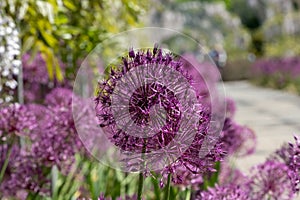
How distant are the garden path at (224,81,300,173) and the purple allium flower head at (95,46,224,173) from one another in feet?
11.0

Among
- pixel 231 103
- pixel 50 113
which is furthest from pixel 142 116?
pixel 231 103

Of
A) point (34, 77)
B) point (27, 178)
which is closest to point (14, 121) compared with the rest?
point (27, 178)

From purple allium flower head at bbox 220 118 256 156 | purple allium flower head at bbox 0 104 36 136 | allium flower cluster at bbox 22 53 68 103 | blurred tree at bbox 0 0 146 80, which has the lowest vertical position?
purple allium flower head at bbox 220 118 256 156

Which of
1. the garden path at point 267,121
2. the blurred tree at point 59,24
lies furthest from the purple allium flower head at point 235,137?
the garden path at point 267,121

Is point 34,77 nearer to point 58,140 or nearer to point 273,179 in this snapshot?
point 58,140

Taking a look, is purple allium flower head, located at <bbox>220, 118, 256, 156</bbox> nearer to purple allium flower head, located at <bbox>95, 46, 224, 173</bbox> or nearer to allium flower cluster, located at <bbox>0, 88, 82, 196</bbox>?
allium flower cluster, located at <bbox>0, 88, 82, 196</bbox>

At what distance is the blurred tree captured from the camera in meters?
3.45

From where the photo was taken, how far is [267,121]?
876 centimetres

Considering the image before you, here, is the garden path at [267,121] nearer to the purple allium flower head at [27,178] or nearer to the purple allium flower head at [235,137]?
the purple allium flower head at [235,137]

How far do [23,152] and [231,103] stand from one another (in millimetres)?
1929

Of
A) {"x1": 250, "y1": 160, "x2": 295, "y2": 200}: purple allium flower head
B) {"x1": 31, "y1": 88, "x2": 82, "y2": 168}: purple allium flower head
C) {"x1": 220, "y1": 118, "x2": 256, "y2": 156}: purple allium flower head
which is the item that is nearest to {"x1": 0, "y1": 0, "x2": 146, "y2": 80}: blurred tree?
{"x1": 31, "y1": 88, "x2": 82, "y2": 168}: purple allium flower head

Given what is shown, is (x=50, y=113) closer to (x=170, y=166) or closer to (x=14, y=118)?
(x=14, y=118)

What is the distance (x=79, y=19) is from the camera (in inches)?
Result: 187

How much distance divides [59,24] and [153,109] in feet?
8.86
